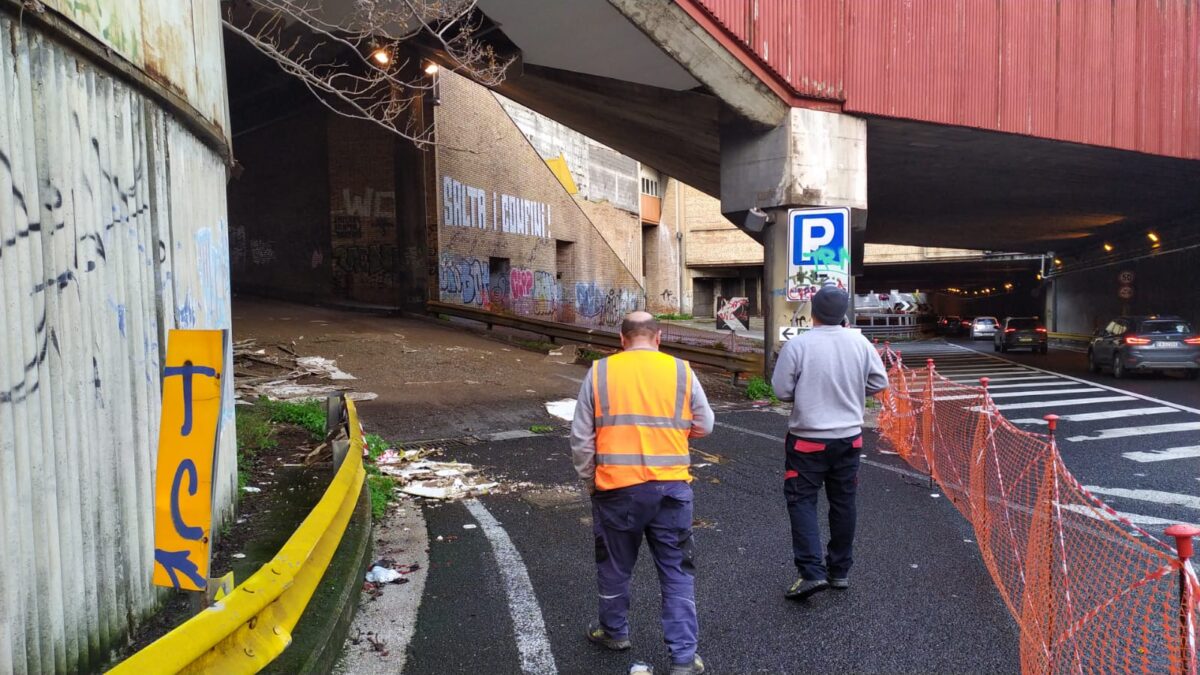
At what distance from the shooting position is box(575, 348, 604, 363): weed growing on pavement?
17.6m

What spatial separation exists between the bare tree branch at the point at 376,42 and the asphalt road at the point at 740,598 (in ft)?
18.7

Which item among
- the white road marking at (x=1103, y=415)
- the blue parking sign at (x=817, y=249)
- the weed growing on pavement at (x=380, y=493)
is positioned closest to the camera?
the weed growing on pavement at (x=380, y=493)

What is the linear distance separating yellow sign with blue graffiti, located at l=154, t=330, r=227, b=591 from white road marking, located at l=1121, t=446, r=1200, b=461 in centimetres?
978

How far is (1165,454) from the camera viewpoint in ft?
29.9

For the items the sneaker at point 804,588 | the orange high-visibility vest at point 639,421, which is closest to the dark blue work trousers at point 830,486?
the sneaker at point 804,588

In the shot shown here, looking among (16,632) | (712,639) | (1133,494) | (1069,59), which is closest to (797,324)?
(1133,494)

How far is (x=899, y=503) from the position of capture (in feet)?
22.4

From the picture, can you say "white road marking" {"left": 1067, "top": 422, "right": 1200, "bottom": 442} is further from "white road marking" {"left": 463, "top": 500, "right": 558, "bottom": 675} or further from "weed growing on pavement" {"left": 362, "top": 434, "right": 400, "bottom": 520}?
"weed growing on pavement" {"left": 362, "top": 434, "right": 400, "bottom": 520}

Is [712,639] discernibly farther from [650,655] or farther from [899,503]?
[899,503]

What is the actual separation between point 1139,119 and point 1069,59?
2.60 m

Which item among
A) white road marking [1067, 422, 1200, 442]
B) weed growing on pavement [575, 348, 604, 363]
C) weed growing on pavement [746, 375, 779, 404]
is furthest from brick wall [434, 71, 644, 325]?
white road marking [1067, 422, 1200, 442]

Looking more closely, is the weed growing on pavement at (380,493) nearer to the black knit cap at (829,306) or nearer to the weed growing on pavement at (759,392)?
the black knit cap at (829,306)

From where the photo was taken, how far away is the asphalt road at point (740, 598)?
3811mm

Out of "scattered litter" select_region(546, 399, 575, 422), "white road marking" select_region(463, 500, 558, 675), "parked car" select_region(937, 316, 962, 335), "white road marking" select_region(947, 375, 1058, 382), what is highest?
"scattered litter" select_region(546, 399, 575, 422)
